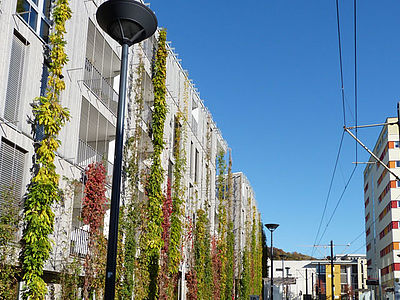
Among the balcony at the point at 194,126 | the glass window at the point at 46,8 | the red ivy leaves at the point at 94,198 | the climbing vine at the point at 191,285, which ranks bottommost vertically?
the climbing vine at the point at 191,285

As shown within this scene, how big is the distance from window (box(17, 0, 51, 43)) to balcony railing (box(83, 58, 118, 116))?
8.55 ft

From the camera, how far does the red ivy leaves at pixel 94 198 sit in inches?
712

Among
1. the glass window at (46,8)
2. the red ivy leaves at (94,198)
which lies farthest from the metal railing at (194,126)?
the glass window at (46,8)

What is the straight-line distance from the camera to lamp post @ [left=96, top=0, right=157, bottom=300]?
7891 millimetres

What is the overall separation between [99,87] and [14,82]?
5.74 meters

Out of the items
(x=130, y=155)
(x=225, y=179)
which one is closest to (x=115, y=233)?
(x=130, y=155)

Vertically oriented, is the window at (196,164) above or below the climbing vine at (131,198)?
above

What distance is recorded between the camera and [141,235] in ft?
72.6

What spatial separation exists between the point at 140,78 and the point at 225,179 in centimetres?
1834

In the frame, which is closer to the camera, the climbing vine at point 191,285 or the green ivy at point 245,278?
the climbing vine at point 191,285

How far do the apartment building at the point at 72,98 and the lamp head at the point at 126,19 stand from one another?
6.38 meters

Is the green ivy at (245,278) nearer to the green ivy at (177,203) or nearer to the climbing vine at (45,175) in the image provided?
the green ivy at (177,203)

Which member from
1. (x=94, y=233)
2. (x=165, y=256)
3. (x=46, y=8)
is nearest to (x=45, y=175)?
(x=94, y=233)

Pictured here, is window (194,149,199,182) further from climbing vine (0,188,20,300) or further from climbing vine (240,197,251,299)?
climbing vine (0,188,20,300)
